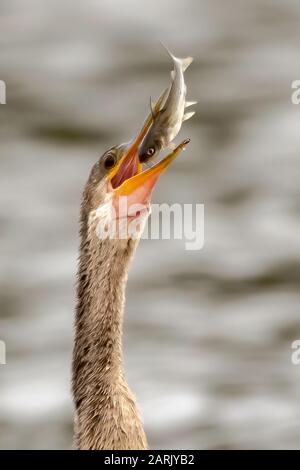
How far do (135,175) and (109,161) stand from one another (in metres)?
0.13

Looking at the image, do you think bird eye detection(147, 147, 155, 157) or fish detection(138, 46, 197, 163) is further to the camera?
bird eye detection(147, 147, 155, 157)

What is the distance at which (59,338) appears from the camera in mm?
10164

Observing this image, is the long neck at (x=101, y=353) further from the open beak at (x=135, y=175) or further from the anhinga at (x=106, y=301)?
the open beak at (x=135, y=175)

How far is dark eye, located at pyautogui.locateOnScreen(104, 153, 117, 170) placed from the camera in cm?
746

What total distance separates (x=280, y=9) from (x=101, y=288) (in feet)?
18.3

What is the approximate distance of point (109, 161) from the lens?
7.46 meters

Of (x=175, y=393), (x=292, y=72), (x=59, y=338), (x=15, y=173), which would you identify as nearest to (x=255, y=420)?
(x=175, y=393)

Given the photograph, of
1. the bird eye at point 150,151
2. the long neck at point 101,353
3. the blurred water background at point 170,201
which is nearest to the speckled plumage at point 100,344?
the long neck at point 101,353

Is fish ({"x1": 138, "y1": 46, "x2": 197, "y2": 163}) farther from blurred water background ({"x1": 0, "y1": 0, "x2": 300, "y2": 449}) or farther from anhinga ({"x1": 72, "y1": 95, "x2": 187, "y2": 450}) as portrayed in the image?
blurred water background ({"x1": 0, "y1": 0, "x2": 300, "y2": 449})

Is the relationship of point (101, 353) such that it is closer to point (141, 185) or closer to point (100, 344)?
point (100, 344)

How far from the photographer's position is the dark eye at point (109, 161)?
24.5 ft

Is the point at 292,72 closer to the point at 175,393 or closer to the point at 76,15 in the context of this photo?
the point at 76,15

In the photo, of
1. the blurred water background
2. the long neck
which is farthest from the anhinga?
the blurred water background

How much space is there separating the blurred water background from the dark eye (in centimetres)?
225
